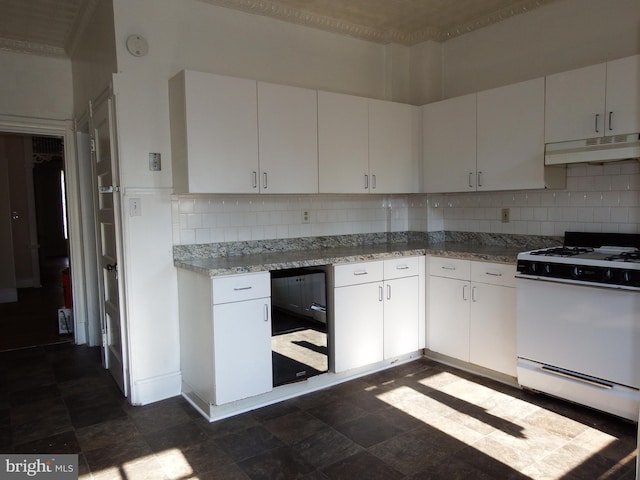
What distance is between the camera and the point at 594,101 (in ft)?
9.63

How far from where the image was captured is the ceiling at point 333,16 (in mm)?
3346

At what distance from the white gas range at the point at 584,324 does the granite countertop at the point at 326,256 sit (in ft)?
1.01

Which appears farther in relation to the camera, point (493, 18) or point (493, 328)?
point (493, 18)

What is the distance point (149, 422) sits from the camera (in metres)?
2.82

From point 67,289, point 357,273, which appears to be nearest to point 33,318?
point 67,289

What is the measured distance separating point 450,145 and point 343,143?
2.94ft

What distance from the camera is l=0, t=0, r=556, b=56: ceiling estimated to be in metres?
3.35

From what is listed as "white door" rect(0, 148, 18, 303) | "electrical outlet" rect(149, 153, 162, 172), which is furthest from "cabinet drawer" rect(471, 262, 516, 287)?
"white door" rect(0, 148, 18, 303)

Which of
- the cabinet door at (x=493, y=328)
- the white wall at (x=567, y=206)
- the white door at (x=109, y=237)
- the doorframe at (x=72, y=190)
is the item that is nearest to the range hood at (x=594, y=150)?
the white wall at (x=567, y=206)

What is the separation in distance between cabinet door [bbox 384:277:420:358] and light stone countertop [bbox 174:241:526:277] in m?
0.24

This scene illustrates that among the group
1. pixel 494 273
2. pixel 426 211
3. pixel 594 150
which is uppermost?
pixel 594 150

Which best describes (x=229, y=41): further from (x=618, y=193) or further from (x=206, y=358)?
(x=618, y=193)

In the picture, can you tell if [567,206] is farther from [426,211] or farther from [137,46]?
[137,46]

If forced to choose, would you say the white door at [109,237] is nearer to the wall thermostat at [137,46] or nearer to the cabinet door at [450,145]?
the wall thermostat at [137,46]
